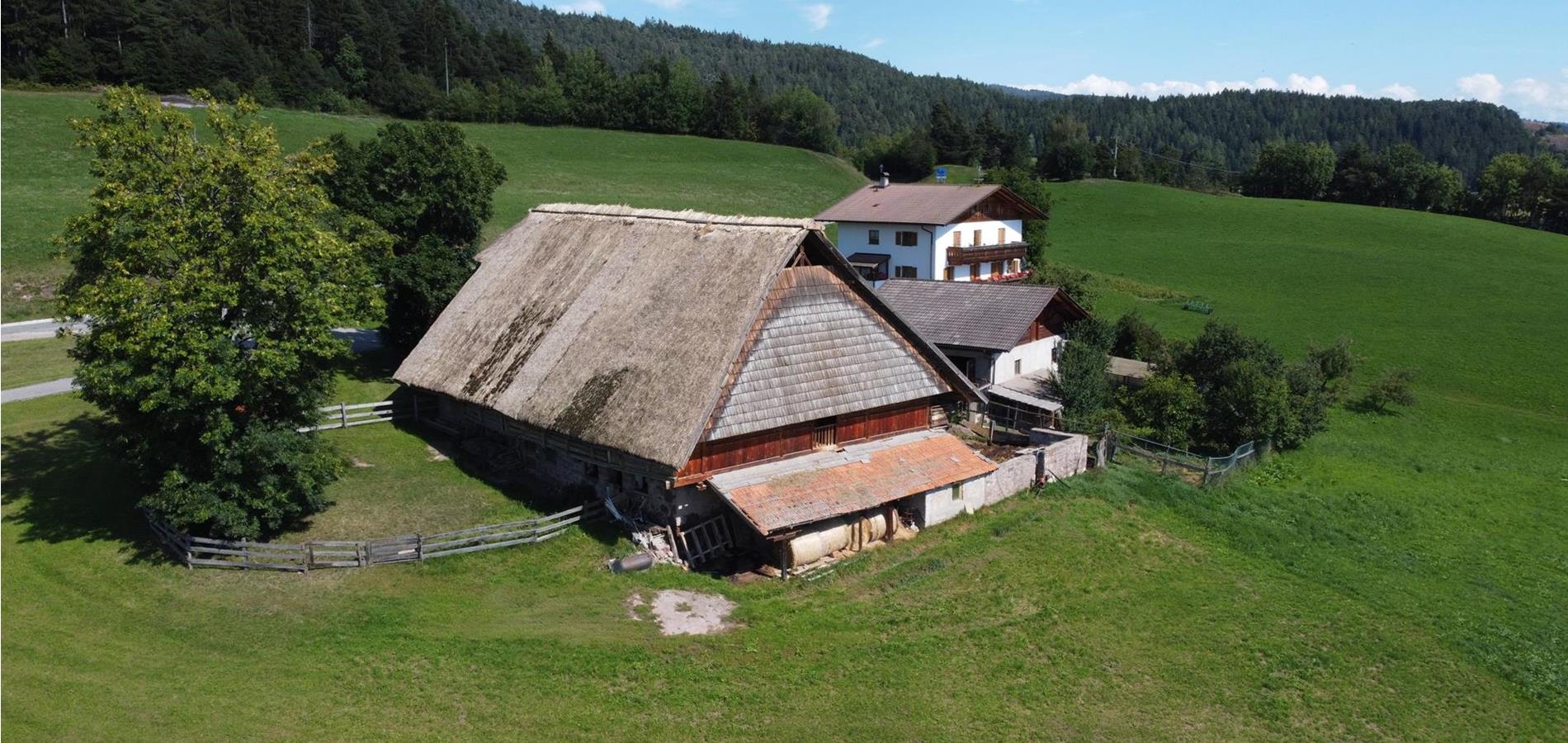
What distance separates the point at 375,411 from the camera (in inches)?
1266

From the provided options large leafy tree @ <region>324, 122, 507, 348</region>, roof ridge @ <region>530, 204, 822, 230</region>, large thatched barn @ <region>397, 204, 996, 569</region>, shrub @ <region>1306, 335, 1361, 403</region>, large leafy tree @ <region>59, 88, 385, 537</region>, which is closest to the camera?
large leafy tree @ <region>59, 88, 385, 537</region>

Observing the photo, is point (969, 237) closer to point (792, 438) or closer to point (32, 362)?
point (792, 438)

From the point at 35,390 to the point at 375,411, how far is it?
1308 centimetres

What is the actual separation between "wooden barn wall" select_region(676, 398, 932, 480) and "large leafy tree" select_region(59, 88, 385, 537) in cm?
975

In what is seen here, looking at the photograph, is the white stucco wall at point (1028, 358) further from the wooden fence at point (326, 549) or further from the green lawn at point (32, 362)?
the green lawn at point (32, 362)

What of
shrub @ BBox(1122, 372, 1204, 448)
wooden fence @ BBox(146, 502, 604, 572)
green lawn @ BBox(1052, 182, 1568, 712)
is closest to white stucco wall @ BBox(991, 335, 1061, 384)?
shrub @ BBox(1122, 372, 1204, 448)

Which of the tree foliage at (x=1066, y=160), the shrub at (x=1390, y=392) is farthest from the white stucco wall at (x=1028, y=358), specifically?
the tree foliage at (x=1066, y=160)

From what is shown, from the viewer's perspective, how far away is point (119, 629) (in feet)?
60.2

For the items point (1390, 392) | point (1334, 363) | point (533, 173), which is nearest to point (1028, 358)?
point (1334, 363)

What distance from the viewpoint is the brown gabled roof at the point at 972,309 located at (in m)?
37.7

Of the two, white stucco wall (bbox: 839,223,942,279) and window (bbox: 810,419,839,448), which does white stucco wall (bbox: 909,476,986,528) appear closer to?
window (bbox: 810,419,839,448)

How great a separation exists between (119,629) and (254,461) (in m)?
4.73

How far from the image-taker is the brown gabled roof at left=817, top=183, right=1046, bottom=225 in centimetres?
5297

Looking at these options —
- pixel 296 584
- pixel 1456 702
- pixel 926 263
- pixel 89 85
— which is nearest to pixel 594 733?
pixel 296 584
